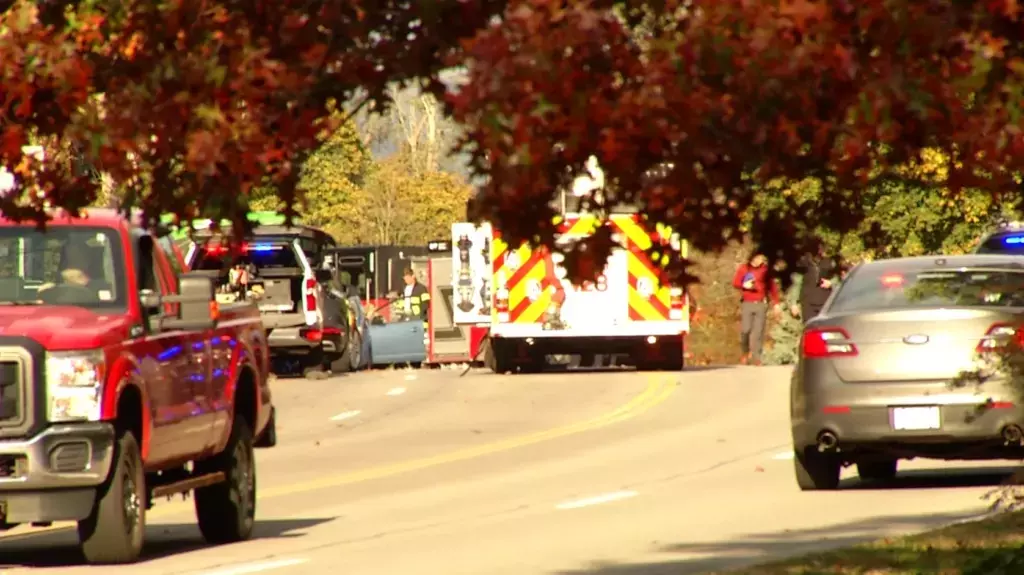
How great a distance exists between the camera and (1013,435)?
1630 cm

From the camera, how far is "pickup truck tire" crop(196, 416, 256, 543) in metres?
15.2

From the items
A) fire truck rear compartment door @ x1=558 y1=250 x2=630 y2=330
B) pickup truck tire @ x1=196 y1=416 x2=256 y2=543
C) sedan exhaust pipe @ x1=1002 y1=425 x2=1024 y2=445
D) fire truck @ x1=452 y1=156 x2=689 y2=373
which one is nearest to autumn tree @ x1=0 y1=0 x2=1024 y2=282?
pickup truck tire @ x1=196 y1=416 x2=256 y2=543

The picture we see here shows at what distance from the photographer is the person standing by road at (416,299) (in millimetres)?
45312

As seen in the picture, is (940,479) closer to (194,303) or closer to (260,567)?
(260,567)

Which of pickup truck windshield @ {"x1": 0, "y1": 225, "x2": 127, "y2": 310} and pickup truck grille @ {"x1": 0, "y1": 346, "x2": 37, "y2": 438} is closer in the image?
pickup truck grille @ {"x1": 0, "y1": 346, "x2": 37, "y2": 438}

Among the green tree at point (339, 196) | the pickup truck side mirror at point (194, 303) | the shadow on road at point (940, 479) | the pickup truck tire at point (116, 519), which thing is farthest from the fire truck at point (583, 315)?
the green tree at point (339, 196)

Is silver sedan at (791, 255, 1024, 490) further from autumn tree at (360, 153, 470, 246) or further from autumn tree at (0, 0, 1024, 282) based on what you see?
autumn tree at (360, 153, 470, 246)

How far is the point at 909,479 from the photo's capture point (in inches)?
739

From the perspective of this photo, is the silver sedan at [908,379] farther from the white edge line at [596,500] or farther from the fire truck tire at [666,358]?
the fire truck tire at [666,358]

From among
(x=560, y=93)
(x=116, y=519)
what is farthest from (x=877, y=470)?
(x=560, y=93)

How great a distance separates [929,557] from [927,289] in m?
3.24

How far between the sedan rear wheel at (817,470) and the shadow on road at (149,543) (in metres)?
3.38

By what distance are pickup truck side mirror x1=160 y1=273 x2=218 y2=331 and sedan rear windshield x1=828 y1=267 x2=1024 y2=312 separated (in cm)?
399

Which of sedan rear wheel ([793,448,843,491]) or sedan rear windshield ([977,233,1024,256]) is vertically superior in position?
sedan rear windshield ([977,233,1024,256])
